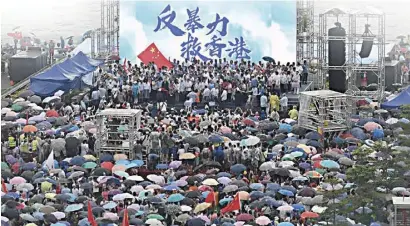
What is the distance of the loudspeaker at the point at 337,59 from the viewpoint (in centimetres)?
3322

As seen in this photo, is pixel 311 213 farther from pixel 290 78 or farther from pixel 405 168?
pixel 290 78

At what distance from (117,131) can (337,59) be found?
7.91 m

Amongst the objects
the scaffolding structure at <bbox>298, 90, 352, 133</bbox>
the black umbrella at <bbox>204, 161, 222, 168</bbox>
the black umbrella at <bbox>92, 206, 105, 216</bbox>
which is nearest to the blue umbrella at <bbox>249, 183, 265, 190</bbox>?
the black umbrella at <bbox>204, 161, 222, 168</bbox>

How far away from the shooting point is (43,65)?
129 feet

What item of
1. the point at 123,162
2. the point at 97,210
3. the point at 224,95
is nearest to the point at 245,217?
the point at 97,210

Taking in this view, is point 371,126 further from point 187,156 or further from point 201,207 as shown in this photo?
point 201,207

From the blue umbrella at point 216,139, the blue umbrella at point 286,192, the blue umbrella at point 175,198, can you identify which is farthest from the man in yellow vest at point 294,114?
the blue umbrella at point 175,198

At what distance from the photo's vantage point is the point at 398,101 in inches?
1220

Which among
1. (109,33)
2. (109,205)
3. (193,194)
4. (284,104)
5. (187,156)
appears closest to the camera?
(109,205)

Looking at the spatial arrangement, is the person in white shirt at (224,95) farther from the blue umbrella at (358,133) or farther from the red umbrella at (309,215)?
the red umbrella at (309,215)

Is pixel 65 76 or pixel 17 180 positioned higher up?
pixel 65 76

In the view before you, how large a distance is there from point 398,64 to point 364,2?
13547 mm

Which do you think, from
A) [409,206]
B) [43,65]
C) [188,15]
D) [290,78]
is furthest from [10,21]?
[409,206]

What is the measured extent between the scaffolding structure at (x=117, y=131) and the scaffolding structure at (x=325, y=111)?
4301 mm
